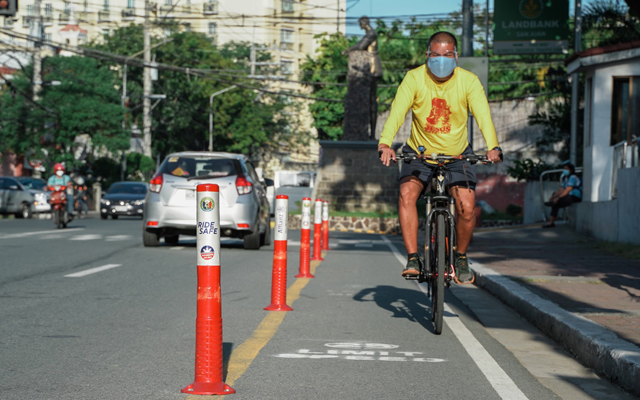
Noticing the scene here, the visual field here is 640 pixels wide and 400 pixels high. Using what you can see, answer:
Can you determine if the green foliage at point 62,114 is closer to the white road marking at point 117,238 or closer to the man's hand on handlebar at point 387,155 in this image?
the white road marking at point 117,238

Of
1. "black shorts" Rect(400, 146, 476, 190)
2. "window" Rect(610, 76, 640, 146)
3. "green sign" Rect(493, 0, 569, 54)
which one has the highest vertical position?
"green sign" Rect(493, 0, 569, 54)

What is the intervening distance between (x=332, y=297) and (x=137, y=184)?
28012 mm

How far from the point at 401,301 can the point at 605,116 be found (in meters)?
13.0

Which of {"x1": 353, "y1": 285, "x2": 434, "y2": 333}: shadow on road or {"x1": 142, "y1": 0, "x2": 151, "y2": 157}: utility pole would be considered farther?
{"x1": 142, "y1": 0, "x2": 151, "y2": 157}: utility pole

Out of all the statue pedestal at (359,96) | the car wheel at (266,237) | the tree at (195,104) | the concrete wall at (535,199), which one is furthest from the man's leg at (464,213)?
the tree at (195,104)

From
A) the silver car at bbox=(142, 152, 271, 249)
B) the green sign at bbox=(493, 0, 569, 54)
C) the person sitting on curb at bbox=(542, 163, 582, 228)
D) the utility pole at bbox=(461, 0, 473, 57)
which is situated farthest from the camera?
the green sign at bbox=(493, 0, 569, 54)

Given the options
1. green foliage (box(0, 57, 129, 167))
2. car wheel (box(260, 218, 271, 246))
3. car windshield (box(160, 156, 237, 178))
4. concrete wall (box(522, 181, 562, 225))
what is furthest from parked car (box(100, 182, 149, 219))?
car windshield (box(160, 156, 237, 178))

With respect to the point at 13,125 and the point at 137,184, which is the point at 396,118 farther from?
the point at 13,125

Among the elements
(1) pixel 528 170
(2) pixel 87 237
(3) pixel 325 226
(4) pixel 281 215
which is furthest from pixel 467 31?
(4) pixel 281 215

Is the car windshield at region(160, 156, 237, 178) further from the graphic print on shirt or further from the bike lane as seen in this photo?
the graphic print on shirt

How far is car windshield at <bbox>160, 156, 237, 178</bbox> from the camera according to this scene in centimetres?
1584

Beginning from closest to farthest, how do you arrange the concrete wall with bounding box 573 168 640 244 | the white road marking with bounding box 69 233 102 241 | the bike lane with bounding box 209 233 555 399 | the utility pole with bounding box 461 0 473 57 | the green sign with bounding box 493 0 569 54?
the bike lane with bounding box 209 233 555 399
the concrete wall with bounding box 573 168 640 244
the white road marking with bounding box 69 233 102 241
the utility pole with bounding box 461 0 473 57
the green sign with bounding box 493 0 569 54

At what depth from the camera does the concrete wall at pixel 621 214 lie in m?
15.8

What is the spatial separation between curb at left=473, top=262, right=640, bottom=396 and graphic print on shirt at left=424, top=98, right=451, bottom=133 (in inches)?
68.7
